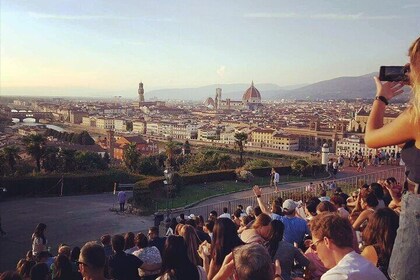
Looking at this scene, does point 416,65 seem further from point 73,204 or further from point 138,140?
point 138,140

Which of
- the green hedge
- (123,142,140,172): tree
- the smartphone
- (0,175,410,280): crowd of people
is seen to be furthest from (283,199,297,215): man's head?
(123,142,140,172): tree

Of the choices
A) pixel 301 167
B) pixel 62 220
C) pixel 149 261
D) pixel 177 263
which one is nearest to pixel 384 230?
pixel 177 263

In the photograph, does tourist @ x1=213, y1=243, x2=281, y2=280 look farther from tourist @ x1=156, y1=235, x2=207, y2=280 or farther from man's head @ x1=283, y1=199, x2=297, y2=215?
man's head @ x1=283, y1=199, x2=297, y2=215

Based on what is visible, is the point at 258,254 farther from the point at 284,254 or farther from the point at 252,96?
the point at 252,96

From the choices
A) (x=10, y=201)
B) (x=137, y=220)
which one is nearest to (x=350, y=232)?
(x=137, y=220)

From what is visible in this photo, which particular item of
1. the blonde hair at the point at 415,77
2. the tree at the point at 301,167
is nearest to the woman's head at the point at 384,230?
the blonde hair at the point at 415,77

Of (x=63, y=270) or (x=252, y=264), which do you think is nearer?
(x=252, y=264)
